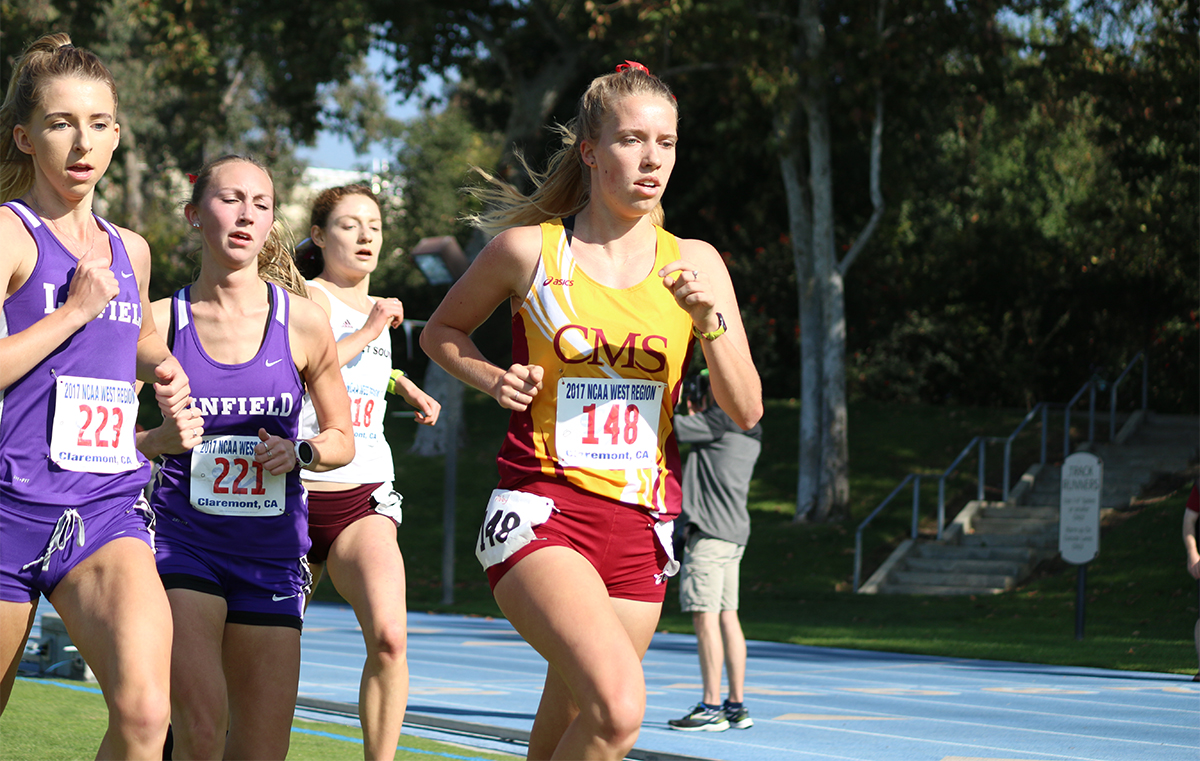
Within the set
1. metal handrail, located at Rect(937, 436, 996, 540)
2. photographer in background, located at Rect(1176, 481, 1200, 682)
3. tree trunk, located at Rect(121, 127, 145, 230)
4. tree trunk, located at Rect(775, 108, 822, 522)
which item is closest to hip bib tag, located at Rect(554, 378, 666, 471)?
photographer in background, located at Rect(1176, 481, 1200, 682)

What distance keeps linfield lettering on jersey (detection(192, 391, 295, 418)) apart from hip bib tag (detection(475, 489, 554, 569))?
Result: 0.87 meters

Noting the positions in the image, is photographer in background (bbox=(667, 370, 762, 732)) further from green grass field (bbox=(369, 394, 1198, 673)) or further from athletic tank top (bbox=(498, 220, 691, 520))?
green grass field (bbox=(369, 394, 1198, 673))

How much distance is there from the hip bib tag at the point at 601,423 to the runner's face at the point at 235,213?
1211mm

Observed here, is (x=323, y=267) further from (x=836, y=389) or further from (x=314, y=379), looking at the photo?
(x=836, y=389)

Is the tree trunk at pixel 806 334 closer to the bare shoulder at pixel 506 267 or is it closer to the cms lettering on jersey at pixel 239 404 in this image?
the cms lettering on jersey at pixel 239 404

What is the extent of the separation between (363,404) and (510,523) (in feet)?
5.86

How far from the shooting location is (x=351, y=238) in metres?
5.37

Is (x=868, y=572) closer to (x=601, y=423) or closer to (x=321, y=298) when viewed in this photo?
(x=321, y=298)

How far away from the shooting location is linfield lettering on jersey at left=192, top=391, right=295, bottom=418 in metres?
3.95

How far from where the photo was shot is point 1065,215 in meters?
27.7

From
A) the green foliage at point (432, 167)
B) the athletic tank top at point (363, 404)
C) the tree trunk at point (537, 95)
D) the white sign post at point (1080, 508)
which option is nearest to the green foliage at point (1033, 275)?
the tree trunk at point (537, 95)

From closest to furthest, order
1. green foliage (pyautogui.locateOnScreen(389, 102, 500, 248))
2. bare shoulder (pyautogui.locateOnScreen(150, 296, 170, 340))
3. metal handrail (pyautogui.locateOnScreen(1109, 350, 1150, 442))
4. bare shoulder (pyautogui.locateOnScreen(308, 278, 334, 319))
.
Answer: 1. bare shoulder (pyautogui.locateOnScreen(150, 296, 170, 340))
2. bare shoulder (pyautogui.locateOnScreen(308, 278, 334, 319))
3. metal handrail (pyautogui.locateOnScreen(1109, 350, 1150, 442))
4. green foliage (pyautogui.locateOnScreen(389, 102, 500, 248))

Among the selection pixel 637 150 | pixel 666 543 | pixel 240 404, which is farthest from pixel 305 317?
pixel 666 543

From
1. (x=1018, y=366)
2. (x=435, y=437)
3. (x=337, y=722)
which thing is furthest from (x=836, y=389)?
(x=337, y=722)
